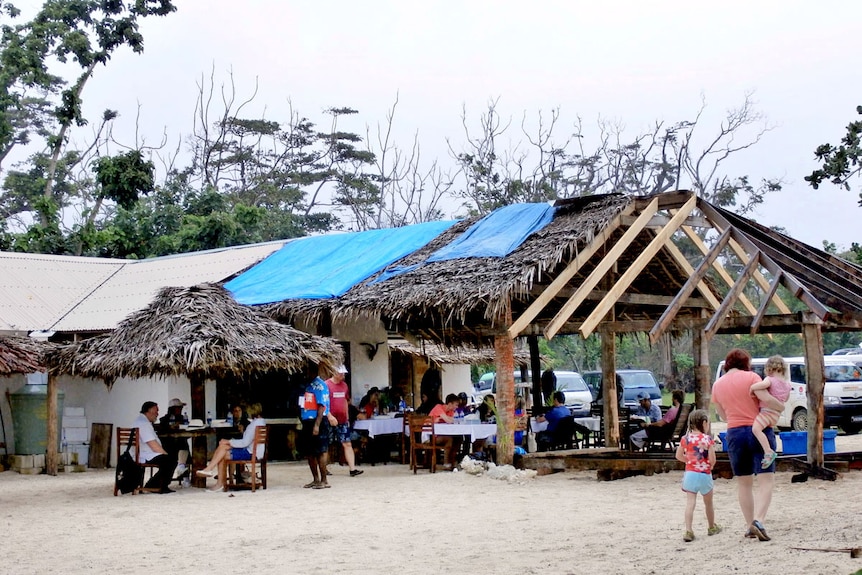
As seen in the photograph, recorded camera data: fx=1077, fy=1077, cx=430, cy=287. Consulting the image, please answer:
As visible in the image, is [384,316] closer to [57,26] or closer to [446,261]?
[446,261]

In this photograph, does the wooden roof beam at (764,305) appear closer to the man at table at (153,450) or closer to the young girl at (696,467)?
the young girl at (696,467)

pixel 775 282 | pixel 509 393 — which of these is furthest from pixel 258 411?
pixel 775 282

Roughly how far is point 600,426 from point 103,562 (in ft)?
38.1

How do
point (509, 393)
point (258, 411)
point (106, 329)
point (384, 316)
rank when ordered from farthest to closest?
point (106, 329) < point (384, 316) < point (509, 393) < point (258, 411)

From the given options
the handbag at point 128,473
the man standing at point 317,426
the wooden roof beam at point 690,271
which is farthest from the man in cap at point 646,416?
the handbag at point 128,473

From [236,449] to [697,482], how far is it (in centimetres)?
686

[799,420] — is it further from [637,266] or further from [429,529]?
[429,529]

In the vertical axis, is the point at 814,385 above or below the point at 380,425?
above

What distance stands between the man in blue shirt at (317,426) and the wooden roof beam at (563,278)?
2587 mm

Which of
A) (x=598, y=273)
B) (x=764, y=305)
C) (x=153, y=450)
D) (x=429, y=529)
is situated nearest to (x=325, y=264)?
(x=598, y=273)

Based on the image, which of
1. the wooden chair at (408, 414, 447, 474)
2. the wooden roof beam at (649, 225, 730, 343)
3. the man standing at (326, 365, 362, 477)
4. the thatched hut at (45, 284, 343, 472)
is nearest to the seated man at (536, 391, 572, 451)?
the wooden chair at (408, 414, 447, 474)

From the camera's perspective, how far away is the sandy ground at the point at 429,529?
297 inches

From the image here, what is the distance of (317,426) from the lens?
43.5 ft

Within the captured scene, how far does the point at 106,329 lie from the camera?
694 inches
